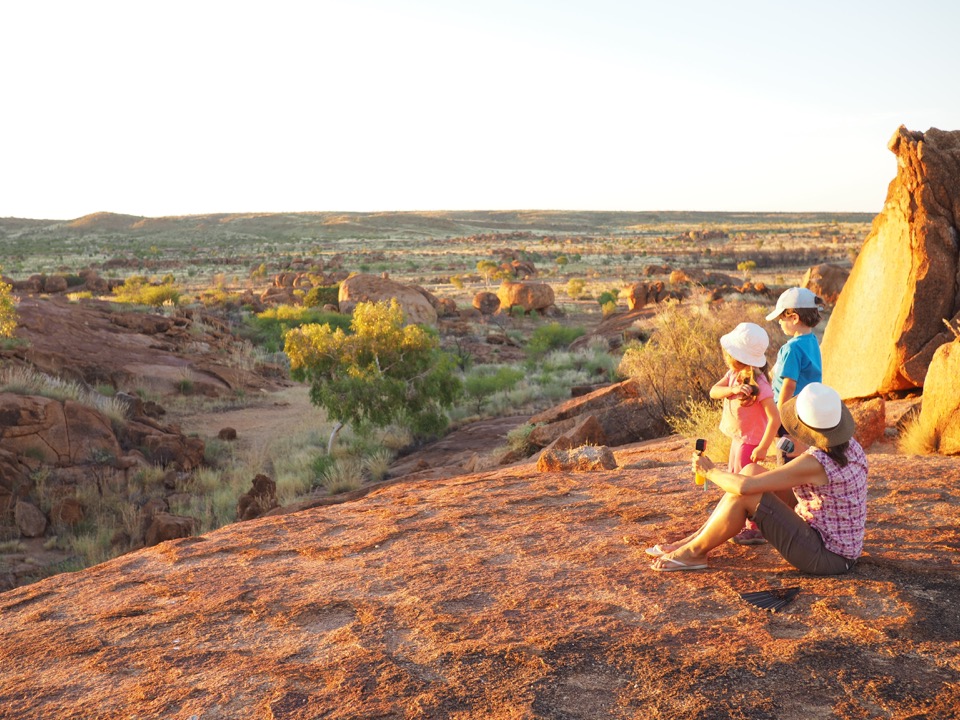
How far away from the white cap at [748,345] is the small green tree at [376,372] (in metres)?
9.09

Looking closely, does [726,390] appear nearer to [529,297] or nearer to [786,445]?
[786,445]

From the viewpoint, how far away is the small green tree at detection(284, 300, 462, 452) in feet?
44.9

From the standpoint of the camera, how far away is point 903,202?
952 centimetres

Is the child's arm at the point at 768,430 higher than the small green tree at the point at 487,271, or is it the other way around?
the child's arm at the point at 768,430

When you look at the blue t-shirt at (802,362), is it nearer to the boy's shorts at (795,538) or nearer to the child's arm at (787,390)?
the child's arm at (787,390)

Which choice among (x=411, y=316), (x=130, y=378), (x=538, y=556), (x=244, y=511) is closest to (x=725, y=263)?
(x=411, y=316)

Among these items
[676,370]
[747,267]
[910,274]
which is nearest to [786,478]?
[910,274]

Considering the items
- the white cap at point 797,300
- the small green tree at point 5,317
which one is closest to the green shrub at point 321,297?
the small green tree at point 5,317

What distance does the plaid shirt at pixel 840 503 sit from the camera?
4441mm

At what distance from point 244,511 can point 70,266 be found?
55.9m

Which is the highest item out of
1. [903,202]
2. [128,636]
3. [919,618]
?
[903,202]

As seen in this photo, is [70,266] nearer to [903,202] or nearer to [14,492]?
[14,492]

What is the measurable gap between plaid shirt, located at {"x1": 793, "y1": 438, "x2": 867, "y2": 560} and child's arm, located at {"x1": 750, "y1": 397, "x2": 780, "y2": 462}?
17.0 inches

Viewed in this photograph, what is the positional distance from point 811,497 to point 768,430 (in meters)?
0.63
